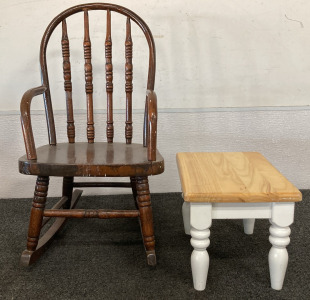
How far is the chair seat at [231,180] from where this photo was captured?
92 centimetres

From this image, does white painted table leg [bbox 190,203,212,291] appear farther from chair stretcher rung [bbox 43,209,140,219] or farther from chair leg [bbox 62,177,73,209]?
chair leg [bbox 62,177,73,209]

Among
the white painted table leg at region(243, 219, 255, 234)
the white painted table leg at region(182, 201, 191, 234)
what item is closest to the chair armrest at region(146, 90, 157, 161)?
the white painted table leg at region(182, 201, 191, 234)

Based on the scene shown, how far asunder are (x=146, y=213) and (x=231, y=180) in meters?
0.26

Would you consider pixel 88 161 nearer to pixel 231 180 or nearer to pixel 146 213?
pixel 146 213

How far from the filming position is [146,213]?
1.10m

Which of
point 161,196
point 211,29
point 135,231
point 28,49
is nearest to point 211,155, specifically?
point 135,231

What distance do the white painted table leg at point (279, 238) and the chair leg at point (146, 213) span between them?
1.08 feet

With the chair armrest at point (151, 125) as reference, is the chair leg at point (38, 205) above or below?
below

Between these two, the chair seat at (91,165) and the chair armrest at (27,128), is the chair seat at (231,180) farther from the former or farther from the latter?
the chair armrest at (27,128)

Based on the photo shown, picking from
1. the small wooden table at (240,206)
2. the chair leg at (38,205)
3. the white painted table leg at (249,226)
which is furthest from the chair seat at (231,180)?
the chair leg at (38,205)

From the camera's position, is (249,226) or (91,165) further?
(249,226)

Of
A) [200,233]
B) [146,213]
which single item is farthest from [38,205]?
[200,233]

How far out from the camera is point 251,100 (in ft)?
5.51

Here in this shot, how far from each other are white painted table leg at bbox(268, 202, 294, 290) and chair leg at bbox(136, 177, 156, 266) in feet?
A: 1.08
